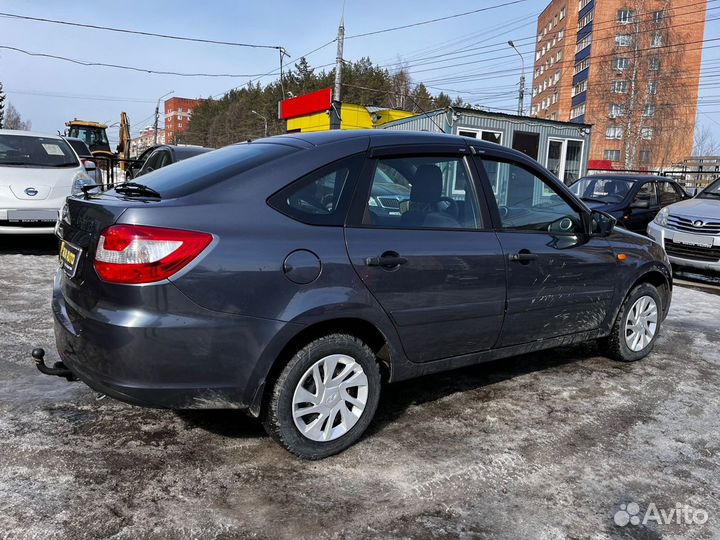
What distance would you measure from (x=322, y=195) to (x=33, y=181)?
21.1 ft

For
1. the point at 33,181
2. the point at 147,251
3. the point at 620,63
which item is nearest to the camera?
the point at 147,251

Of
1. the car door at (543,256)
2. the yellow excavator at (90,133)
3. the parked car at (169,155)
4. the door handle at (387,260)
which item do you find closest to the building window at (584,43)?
the yellow excavator at (90,133)

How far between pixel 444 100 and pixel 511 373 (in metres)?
63.3

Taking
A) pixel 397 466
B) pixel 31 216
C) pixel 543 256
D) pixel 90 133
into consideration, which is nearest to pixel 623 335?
pixel 543 256

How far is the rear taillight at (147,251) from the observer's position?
7.80 ft

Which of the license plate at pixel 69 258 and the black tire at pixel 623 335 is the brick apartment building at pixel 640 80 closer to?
the black tire at pixel 623 335

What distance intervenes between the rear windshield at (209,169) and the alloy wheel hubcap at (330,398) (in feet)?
3.28

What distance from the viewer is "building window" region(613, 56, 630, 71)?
132 feet

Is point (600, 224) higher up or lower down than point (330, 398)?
higher up

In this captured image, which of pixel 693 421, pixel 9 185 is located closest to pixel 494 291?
pixel 693 421

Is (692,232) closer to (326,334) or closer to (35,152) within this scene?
(326,334)

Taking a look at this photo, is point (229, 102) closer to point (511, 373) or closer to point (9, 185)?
point (9, 185)

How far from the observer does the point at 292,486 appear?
262cm

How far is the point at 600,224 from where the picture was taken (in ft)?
13.2
